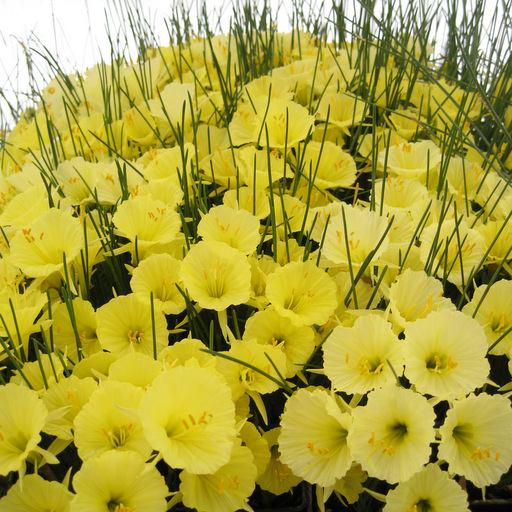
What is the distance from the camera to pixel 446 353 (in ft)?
2.18

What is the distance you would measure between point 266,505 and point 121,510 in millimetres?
316

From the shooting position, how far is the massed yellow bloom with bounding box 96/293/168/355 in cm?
75

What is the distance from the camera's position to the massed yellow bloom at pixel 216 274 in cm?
73

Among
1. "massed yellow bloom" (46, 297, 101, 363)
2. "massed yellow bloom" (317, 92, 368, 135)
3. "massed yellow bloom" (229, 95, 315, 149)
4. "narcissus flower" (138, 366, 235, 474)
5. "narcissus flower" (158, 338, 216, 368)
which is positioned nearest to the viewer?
"narcissus flower" (138, 366, 235, 474)

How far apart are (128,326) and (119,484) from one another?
234 millimetres

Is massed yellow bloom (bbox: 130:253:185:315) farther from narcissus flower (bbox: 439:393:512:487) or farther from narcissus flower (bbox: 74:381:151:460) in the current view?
narcissus flower (bbox: 439:393:512:487)

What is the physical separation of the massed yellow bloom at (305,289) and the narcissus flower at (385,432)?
15 centimetres

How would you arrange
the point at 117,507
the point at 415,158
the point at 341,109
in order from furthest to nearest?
the point at 341,109 < the point at 415,158 < the point at 117,507

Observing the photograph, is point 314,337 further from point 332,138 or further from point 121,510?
point 332,138

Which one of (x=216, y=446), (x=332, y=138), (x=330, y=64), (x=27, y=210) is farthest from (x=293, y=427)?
(x=330, y=64)

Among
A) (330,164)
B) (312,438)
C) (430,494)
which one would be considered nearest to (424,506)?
(430,494)

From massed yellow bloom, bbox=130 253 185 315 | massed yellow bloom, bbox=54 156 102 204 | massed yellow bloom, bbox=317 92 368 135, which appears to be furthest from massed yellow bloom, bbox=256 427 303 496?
massed yellow bloom, bbox=317 92 368 135

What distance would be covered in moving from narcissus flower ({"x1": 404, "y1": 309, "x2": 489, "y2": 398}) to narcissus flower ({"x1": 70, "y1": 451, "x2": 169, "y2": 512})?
304 millimetres

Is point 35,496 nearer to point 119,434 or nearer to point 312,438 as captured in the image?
point 119,434
